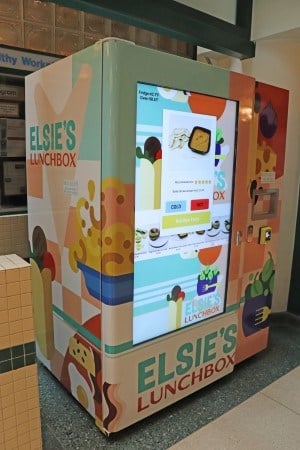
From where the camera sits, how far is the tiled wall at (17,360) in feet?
5.00

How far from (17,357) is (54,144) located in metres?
1.12

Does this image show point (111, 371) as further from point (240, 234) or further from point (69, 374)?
point (240, 234)

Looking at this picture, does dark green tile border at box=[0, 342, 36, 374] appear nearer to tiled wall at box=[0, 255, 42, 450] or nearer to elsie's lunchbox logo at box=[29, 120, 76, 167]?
tiled wall at box=[0, 255, 42, 450]

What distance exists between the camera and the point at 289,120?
3039mm

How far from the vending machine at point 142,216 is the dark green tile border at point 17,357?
35cm

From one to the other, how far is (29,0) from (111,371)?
255cm

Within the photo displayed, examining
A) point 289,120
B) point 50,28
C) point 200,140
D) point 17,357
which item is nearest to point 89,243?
point 17,357

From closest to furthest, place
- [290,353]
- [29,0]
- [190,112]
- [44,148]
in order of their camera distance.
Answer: [190,112], [44,148], [29,0], [290,353]

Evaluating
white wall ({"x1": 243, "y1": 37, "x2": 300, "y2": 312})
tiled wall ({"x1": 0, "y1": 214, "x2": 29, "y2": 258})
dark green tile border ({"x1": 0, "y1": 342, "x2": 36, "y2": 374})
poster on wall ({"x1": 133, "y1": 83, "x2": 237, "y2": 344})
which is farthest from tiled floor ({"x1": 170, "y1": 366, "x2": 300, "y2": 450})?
tiled wall ({"x1": 0, "y1": 214, "x2": 29, "y2": 258})

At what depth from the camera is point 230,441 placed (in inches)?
75.6

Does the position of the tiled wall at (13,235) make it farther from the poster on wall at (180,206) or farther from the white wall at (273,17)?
the white wall at (273,17)

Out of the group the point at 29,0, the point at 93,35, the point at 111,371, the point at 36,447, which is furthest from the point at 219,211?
the point at 29,0

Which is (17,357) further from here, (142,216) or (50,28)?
(50,28)

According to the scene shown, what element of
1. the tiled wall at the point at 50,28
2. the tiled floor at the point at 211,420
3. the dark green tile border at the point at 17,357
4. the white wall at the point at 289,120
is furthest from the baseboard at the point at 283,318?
the tiled wall at the point at 50,28
